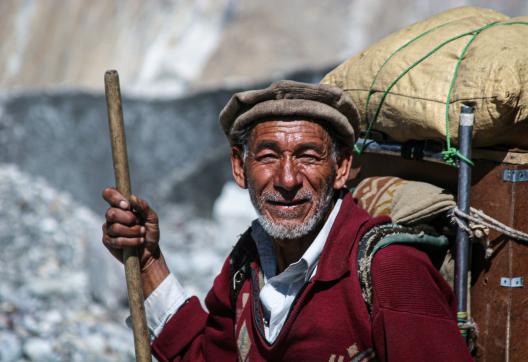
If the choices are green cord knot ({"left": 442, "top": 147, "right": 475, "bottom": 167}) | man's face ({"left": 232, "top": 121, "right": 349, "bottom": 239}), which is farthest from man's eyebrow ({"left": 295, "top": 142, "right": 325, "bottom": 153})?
green cord knot ({"left": 442, "top": 147, "right": 475, "bottom": 167})

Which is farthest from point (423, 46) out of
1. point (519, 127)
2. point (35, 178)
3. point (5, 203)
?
point (35, 178)

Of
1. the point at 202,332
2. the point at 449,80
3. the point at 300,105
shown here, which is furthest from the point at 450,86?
the point at 202,332

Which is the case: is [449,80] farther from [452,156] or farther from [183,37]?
[183,37]

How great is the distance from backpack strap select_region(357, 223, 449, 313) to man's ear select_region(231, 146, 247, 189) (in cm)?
53

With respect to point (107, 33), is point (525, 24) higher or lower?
lower

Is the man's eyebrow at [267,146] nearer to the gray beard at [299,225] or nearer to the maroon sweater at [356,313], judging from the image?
the gray beard at [299,225]

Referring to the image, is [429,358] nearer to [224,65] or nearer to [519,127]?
[519,127]

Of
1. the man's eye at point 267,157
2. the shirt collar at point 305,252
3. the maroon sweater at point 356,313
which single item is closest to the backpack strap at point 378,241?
the maroon sweater at point 356,313

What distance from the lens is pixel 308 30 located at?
12.8 metres

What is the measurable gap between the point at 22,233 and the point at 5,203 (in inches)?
26.7

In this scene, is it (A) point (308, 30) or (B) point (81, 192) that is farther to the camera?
(A) point (308, 30)

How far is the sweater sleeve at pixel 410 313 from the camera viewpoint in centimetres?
192

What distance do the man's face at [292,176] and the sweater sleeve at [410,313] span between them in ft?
0.98

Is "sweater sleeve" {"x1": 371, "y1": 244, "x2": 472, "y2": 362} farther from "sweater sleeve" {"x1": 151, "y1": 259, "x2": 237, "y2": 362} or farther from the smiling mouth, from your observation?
"sweater sleeve" {"x1": 151, "y1": 259, "x2": 237, "y2": 362}
